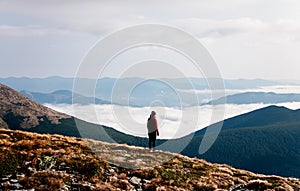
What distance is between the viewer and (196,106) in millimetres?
25375

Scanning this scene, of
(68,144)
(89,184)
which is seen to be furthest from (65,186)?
(68,144)

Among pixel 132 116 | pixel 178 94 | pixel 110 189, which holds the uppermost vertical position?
pixel 178 94

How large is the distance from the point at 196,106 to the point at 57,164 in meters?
10.6

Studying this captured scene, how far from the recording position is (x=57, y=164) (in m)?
23.6

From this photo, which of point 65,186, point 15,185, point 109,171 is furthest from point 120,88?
point 15,185

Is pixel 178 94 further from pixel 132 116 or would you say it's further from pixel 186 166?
pixel 186 166

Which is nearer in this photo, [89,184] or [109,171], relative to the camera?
[89,184]

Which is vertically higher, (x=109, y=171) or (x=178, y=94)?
(x=178, y=94)

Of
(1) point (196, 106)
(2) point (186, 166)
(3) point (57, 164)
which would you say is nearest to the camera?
(3) point (57, 164)

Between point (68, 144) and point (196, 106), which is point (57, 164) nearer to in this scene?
point (68, 144)

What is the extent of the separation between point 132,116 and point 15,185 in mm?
9075

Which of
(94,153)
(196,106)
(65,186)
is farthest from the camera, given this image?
(94,153)

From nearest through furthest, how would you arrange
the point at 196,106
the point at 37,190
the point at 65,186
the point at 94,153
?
the point at 37,190 → the point at 65,186 → the point at 196,106 → the point at 94,153

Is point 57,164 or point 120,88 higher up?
point 120,88
